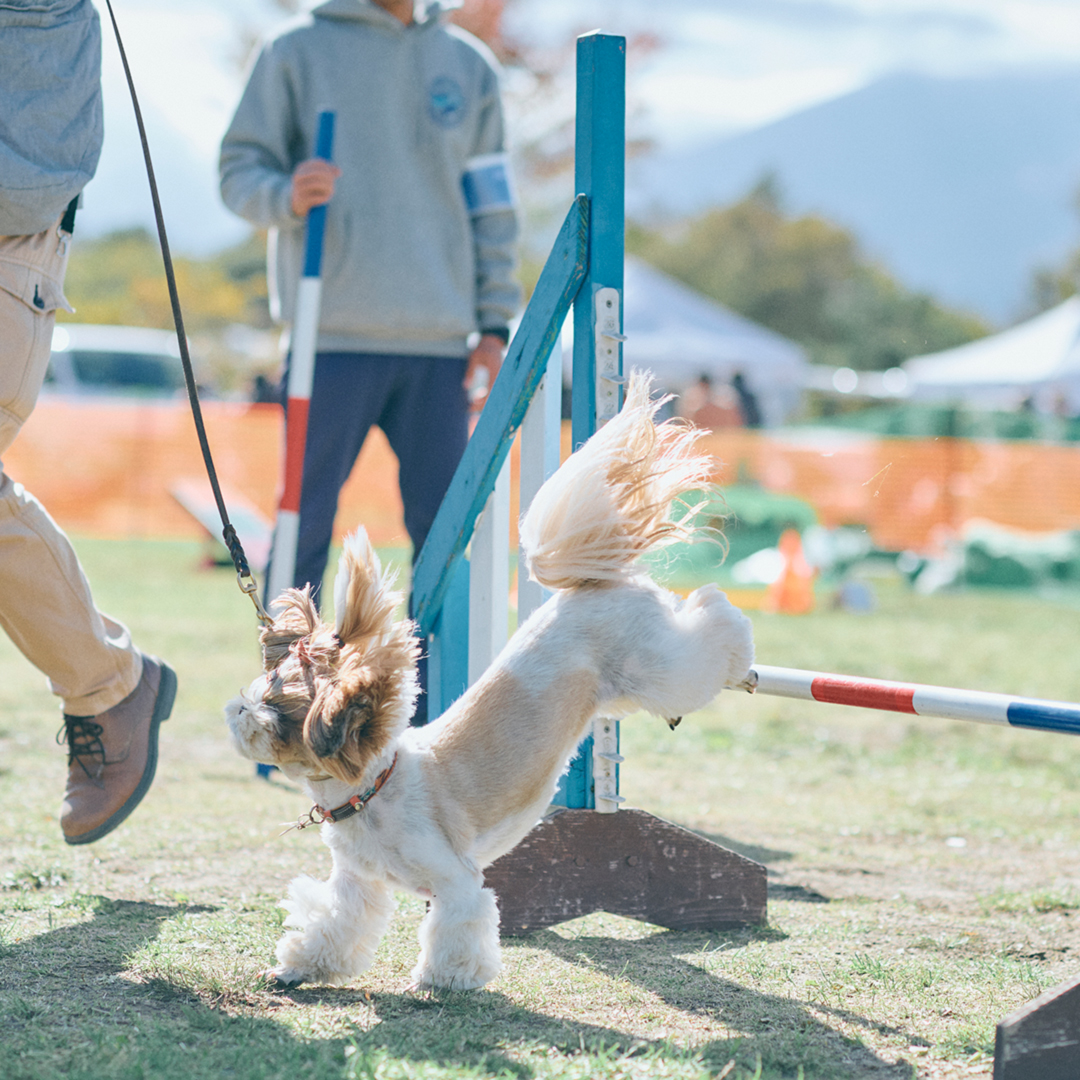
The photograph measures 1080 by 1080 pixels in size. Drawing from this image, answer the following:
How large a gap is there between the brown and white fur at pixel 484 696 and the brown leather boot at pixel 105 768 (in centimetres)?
74

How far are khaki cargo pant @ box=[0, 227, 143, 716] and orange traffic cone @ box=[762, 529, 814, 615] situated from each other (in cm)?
787

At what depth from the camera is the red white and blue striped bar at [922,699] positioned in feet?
7.55

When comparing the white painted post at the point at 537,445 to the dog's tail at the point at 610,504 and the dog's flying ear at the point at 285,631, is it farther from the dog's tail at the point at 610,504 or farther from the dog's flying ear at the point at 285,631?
the dog's flying ear at the point at 285,631

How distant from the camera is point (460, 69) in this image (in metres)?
4.13

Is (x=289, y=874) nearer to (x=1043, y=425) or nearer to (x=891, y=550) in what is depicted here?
(x=891, y=550)

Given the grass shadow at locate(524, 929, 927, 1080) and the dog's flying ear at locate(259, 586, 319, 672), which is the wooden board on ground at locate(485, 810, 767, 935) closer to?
the grass shadow at locate(524, 929, 927, 1080)

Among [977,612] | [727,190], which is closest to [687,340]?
[977,612]

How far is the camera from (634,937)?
302 cm

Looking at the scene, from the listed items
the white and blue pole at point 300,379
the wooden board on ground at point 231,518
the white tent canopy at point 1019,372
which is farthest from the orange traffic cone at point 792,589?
the white tent canopy at point 1019,372

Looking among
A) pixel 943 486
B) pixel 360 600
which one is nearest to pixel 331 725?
pixel 360 600

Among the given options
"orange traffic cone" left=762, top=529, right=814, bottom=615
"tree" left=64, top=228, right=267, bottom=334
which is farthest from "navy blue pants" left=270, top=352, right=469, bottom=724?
"tree" left=64, top=228, right=267, bottom=334

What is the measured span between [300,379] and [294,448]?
8.6 inches

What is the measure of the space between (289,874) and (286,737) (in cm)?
119

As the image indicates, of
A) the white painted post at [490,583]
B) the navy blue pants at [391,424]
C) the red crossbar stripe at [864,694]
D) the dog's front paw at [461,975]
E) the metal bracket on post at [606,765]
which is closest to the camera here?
the dog's front paw at [461,975]
